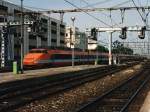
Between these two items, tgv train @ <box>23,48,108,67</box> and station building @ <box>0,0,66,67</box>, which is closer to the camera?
tgv train @ <box>23,48,108,67</box>

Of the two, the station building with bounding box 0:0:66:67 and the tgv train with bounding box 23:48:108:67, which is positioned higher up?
the station building with bounding box 0:0:66:67

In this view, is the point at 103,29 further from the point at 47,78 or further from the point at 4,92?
the point at 4,92

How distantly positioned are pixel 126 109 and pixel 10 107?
4.39 m

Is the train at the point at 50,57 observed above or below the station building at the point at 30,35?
below

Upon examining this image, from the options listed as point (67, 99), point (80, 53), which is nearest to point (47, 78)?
point (67, 99)

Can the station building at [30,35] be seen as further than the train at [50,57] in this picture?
Yes

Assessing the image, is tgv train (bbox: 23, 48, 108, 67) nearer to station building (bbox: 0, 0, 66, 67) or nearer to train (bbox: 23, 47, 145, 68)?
train (bbox: 23, 47, 145, 68)

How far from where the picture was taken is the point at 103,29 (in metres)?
68.6

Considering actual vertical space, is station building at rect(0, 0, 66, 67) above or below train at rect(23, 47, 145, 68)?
above

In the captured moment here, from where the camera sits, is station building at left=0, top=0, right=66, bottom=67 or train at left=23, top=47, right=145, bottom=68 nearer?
train at left=23, top=47, right=145, bottom=68

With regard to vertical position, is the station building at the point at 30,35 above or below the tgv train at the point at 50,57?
above

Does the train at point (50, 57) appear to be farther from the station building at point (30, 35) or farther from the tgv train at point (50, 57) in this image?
the station building at point (30, 35)

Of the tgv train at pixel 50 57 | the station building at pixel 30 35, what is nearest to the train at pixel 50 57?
the tgv train at pixel 50 57

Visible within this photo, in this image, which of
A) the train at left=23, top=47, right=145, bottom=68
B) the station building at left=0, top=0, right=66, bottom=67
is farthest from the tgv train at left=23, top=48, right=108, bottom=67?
the station building at left=0, top=0, right=66, bottom=67
